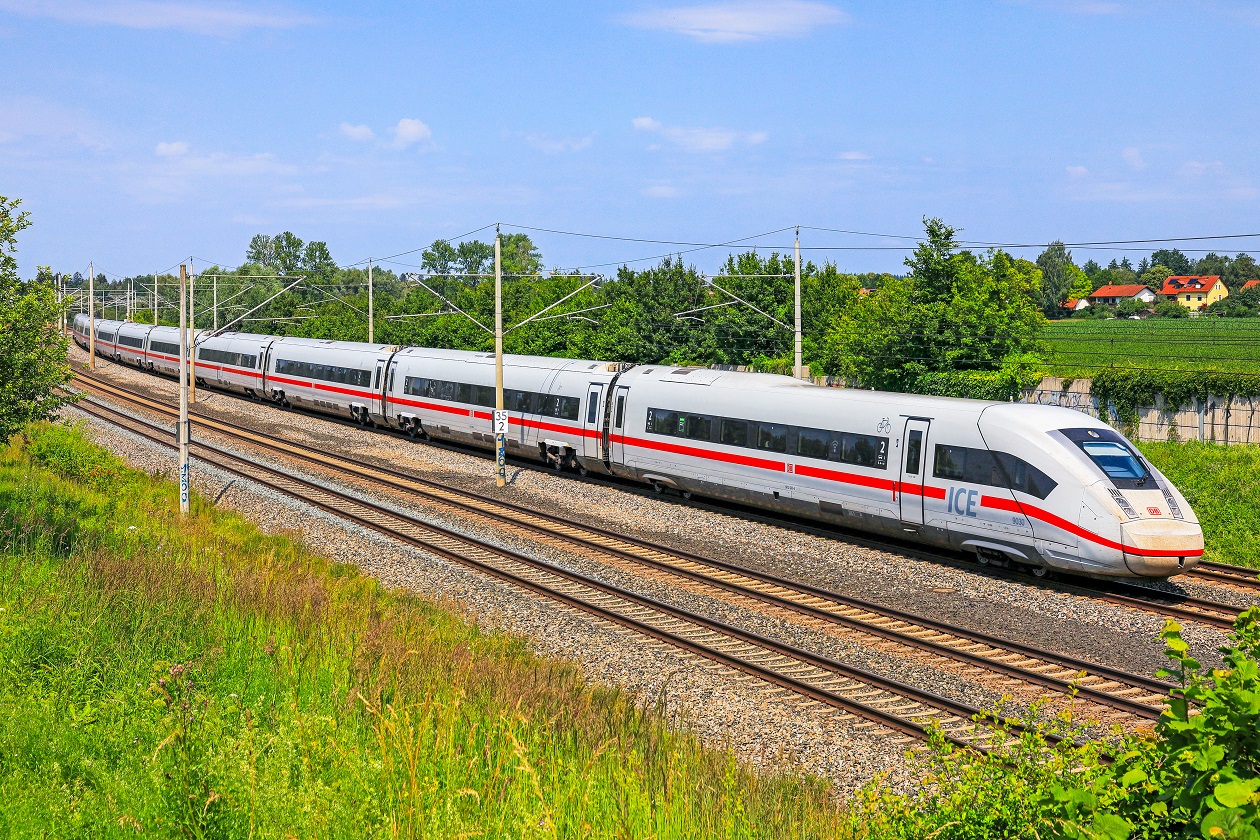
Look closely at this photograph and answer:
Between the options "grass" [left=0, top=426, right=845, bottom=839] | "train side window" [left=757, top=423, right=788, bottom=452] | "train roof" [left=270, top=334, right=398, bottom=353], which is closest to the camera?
"grass" [left=0, top=426, right=845, bottom=839]

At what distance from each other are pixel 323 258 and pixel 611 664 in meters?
163

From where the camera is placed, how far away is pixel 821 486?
21125 millimetres

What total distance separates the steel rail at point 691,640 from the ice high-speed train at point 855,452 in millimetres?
5553

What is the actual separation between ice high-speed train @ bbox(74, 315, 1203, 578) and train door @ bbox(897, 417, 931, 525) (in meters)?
0.02

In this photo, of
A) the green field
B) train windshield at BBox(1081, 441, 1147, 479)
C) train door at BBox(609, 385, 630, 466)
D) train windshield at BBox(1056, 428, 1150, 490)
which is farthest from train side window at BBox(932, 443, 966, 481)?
the green field

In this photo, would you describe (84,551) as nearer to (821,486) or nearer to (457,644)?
(457,644)

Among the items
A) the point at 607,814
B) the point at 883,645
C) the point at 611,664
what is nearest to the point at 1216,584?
the point at 883,645

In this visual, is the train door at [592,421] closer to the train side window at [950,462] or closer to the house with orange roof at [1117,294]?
the train side window at [950,462]

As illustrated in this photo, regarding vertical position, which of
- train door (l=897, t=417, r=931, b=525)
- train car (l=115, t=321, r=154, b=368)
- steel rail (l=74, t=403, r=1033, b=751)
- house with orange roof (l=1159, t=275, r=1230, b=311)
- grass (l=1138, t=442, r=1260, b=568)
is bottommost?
steel rail (l=74, t=403, r=1033, b=751)

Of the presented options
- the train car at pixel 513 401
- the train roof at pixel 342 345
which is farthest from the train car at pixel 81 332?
the train car at pixel 513 401

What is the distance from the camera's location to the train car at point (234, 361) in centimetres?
4825

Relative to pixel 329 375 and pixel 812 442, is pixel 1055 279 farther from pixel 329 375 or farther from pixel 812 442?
pixel 812 442

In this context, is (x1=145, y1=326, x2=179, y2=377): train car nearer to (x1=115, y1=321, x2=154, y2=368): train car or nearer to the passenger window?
(x1=115, y1=321, x2=154, y2=368): train car

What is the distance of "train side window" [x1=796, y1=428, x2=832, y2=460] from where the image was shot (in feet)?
69.2
